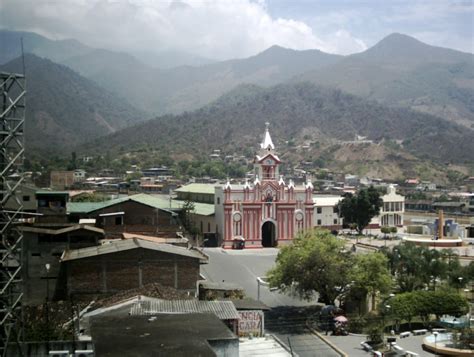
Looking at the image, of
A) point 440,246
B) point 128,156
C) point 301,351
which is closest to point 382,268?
point 301,351

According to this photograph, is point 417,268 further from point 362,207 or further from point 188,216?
point 362,207

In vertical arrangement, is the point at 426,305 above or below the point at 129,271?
below

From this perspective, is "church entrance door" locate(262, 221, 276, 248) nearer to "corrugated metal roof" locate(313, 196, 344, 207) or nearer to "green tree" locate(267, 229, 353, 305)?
"corrugated metal roof" locate(313, 196, 344, 207)

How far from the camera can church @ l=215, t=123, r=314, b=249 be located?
189ft

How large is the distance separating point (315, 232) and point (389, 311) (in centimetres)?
661

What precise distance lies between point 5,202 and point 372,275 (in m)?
17.5

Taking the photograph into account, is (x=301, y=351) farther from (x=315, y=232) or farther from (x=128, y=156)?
(x=128, y=156)

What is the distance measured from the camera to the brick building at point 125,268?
2755cm

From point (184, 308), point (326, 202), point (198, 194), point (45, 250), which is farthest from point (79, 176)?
point (184, 308)

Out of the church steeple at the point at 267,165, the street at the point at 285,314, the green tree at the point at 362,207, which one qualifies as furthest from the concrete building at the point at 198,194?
the street at the point at 285,314

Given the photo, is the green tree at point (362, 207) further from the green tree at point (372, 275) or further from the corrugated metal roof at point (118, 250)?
the corrugated metal roof at point (118, 250)

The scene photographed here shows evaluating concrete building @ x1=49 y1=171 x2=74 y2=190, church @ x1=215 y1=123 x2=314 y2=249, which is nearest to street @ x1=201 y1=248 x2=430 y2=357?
church @ x1=215 y1=123 x2=314 y2=249

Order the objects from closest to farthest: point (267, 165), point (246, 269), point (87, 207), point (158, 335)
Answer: point (158, 335) < point (87, 207) < point (246, 269) < point (267, 165)

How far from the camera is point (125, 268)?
2789 centimetres
